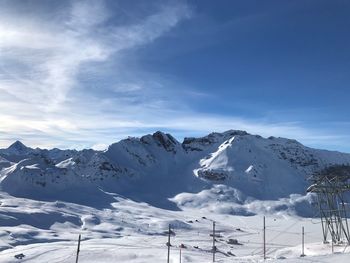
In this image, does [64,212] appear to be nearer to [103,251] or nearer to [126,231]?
[126,231]

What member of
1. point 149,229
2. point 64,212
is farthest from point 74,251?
point 64,212

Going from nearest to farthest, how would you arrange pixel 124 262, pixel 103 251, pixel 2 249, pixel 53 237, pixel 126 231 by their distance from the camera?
pixel 124 262
pixel 103 251
pixel 2 249
pixel 53 237
pixel 126 231

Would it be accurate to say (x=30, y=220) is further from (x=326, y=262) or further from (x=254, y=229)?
(x=326, y=262)

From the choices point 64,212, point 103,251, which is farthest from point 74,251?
point 64,212

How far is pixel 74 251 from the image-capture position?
8169 cm

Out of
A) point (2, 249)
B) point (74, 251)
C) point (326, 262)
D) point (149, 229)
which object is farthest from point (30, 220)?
point (326, 262)

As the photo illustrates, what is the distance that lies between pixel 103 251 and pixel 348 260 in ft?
161

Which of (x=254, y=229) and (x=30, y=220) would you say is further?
(x=254, y=229)

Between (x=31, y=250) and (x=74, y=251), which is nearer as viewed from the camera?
(x=74, y=251)

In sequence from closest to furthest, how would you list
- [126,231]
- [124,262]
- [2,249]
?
1. [124,262]
2. [2,249]
3. [126,231]

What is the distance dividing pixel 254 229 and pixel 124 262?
102458mm

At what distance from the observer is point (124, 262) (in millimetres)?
70875

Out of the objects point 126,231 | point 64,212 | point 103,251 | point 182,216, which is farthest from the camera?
point 182,216

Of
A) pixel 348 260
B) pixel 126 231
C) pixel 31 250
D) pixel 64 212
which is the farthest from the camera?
pixel 64 212
